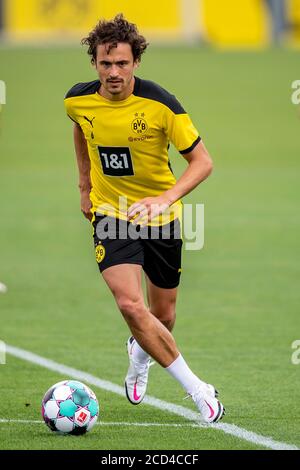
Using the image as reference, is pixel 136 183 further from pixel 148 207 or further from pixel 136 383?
pixel 136 383

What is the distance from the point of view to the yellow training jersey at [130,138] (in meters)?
8.96

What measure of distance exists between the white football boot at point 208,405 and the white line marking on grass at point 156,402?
0.19ft

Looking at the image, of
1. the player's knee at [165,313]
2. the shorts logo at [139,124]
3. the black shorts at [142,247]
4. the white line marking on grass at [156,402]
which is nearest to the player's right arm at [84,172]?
the black shorts at [142,247]

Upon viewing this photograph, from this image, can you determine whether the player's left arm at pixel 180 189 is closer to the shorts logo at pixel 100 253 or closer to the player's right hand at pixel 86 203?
the shorts logo at pixel 100 253

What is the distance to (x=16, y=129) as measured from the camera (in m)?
34.5

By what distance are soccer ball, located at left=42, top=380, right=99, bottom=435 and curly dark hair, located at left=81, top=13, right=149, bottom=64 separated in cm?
249

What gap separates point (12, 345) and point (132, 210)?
3.91 metres

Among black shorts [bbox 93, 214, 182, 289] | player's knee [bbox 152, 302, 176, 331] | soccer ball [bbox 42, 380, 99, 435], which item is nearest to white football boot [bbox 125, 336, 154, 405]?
player's knee [bbox 152, 302, 176, 331]

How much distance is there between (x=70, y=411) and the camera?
8.48 metres

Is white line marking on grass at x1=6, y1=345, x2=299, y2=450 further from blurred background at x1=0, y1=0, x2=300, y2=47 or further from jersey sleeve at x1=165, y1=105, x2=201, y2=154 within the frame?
blurred background at x1=0, y1=0, x2=300, y2=47

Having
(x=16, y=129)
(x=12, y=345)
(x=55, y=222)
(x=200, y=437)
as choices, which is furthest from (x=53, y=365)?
(x=16, y=129)

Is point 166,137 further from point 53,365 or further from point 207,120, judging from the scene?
point 207,120

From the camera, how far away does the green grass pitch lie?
30.6 feet

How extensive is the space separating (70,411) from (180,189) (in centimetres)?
173
